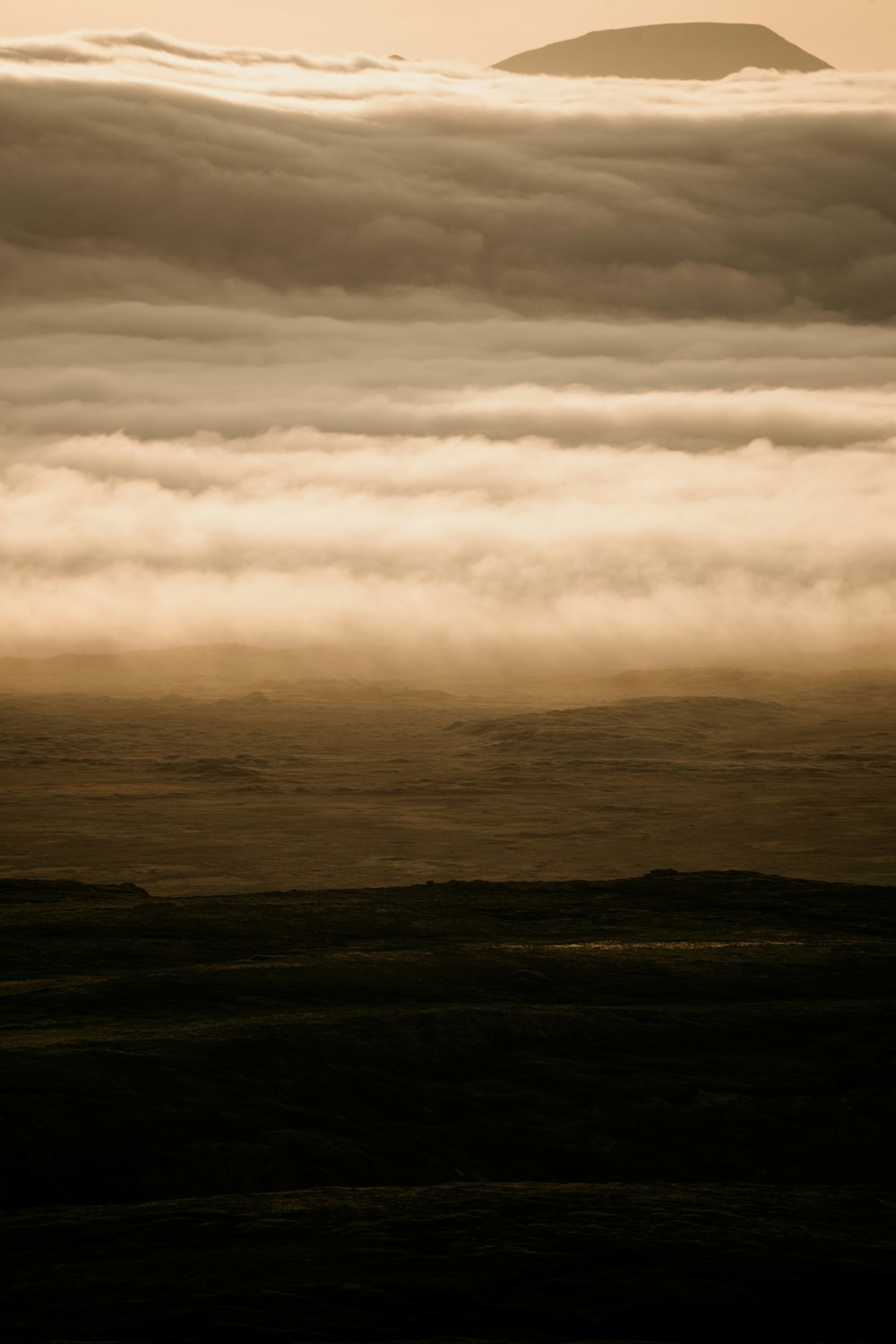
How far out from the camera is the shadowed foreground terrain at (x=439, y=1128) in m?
26.3

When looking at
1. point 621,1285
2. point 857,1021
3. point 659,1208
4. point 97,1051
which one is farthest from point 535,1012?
point 621,1285

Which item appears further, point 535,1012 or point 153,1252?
point 535,1012

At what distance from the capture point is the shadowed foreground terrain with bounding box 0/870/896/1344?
2633 cm

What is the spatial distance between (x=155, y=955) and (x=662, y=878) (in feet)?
118

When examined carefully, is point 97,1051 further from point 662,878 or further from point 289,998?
point 662,878

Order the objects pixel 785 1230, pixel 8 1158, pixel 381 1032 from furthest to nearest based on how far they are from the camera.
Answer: pixel 381 1032
pixel 8 1158
pixel 785 1230

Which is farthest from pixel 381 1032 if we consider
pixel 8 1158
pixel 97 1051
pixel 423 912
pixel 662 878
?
pixel 662 878

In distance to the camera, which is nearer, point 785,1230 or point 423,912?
point 785,1230

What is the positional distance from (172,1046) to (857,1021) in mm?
23494

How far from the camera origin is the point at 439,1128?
40.0 m

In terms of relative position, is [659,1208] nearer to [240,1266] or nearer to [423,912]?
[240,1266]

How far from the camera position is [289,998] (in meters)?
53.2

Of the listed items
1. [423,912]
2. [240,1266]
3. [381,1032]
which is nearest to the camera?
[240,1266]

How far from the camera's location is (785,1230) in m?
30.6
